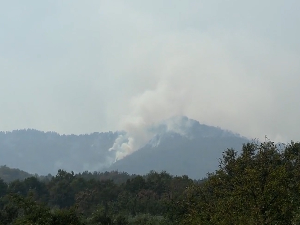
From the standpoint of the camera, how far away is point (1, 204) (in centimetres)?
8100

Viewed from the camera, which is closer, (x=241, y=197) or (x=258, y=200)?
(x=258, y=200)

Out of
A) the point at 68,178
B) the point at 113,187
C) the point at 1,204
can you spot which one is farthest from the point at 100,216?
the point at 68,178

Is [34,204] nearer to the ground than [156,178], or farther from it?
nearer to the ground

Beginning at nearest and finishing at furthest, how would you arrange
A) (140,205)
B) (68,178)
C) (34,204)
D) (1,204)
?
(34,204) → (1,204) → (140,205) → (68,178)

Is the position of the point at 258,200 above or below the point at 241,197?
below

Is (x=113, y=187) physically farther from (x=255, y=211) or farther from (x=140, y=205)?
(x=255, y=211)

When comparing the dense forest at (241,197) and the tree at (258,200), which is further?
the dense forest at (241,197)

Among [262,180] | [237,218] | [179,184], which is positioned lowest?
[237,218]

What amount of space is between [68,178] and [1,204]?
42349 millimetres

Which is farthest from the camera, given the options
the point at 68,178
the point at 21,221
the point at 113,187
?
the point at 68,178

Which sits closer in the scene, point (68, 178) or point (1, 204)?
point (1, 204)

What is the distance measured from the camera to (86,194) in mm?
103375

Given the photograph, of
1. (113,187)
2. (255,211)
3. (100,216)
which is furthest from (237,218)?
(113,187)

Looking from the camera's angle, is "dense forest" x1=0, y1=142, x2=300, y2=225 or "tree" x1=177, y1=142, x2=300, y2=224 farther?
"dense forest" x1=0, y1=142, x2=300, y2=225
